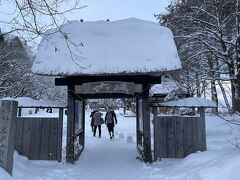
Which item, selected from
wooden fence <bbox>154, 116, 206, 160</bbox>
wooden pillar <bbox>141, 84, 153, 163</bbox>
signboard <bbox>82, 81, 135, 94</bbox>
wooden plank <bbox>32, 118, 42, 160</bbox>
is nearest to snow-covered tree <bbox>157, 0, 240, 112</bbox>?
wooden fence <bbox>154, 116, 206, 160</bbox>

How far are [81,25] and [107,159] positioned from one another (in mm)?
5573

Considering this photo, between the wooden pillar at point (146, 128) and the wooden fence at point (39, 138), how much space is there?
9.58ft

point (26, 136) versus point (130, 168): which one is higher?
point (26, 136)

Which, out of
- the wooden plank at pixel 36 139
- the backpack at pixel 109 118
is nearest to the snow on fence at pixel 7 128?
the wooden plank at pixel 36 139

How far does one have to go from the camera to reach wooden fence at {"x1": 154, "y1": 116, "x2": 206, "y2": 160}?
1153cm

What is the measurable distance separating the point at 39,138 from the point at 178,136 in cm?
484

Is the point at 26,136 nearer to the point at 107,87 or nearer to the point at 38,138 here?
the point at 38,138

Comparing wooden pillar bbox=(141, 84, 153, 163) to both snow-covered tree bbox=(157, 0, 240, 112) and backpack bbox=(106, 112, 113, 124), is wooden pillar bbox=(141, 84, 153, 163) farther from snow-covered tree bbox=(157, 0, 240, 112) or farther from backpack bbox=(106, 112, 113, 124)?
backpack bbox=(106, 112, 113, 124)

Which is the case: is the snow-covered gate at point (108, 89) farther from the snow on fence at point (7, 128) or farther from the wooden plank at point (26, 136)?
the snow on fence at point (7, 128)

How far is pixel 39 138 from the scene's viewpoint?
11.5m

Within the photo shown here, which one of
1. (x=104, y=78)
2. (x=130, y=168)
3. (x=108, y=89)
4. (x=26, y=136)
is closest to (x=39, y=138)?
(x=26, y=136)

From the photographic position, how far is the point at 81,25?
13.8 m

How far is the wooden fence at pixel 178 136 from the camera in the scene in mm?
Result: 11531

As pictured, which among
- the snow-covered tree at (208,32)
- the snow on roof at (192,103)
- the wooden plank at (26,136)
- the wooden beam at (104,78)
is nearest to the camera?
the snow on roof at (192,103)
